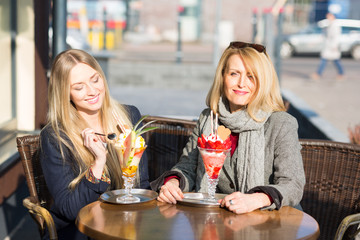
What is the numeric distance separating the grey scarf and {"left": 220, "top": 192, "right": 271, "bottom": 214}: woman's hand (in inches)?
11.1

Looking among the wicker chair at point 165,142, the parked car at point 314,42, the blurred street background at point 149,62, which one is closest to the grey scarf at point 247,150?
the wicker chair at point 165,142

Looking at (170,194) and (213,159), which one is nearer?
(213,159)

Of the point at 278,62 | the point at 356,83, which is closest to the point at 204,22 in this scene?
the point at 356,83

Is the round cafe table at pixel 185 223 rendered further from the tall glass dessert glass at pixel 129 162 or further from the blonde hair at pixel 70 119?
the blonde hair at pixel 70 119

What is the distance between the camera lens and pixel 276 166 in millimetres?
2822

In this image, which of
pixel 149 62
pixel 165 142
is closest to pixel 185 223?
pixel 165 142

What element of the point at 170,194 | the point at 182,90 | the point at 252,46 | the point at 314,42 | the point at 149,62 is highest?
the point at 252,46

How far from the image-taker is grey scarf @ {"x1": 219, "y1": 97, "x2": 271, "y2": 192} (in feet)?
9.32

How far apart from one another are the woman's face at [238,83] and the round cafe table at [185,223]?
1.89ft

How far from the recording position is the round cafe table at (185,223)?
224 cm

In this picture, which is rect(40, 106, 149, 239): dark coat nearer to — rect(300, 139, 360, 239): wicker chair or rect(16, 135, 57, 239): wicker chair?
rect(16, 135, 57, 239): wicker chair

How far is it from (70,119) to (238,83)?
820 mm

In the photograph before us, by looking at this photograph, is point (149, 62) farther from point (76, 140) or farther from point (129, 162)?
point (129, 162)

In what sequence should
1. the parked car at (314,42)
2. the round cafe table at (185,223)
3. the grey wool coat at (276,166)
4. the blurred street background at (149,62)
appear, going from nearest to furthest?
the round cafe table at (185,223), the grey wool coat at (276,166), the blurred street background at (149,62), the parked car at (314,42)
